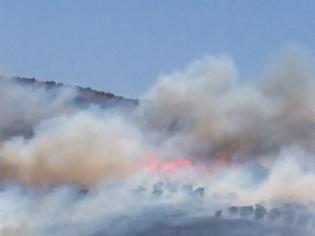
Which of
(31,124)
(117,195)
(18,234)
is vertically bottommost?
(18,234)

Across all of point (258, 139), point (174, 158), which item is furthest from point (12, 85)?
point (258, 139)

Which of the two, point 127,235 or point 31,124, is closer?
point 127,235

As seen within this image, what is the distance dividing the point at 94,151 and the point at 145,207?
24.1 ft

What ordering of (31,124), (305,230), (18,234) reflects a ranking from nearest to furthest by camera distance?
(18,234) → (305,230) → (31,124)

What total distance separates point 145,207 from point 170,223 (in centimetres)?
289

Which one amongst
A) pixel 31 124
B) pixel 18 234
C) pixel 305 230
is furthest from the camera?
pixel 31 124

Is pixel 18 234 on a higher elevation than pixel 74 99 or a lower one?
lower

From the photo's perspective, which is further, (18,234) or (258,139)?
(258,139)

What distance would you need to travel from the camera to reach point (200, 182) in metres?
89.0

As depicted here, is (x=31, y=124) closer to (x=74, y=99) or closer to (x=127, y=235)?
(x=74, y=99)

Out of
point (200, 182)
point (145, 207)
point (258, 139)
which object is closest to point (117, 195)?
point (145, 207)

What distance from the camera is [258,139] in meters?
88.4

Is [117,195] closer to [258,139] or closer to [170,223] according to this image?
[170,223]

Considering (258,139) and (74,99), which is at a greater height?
(74,99)
